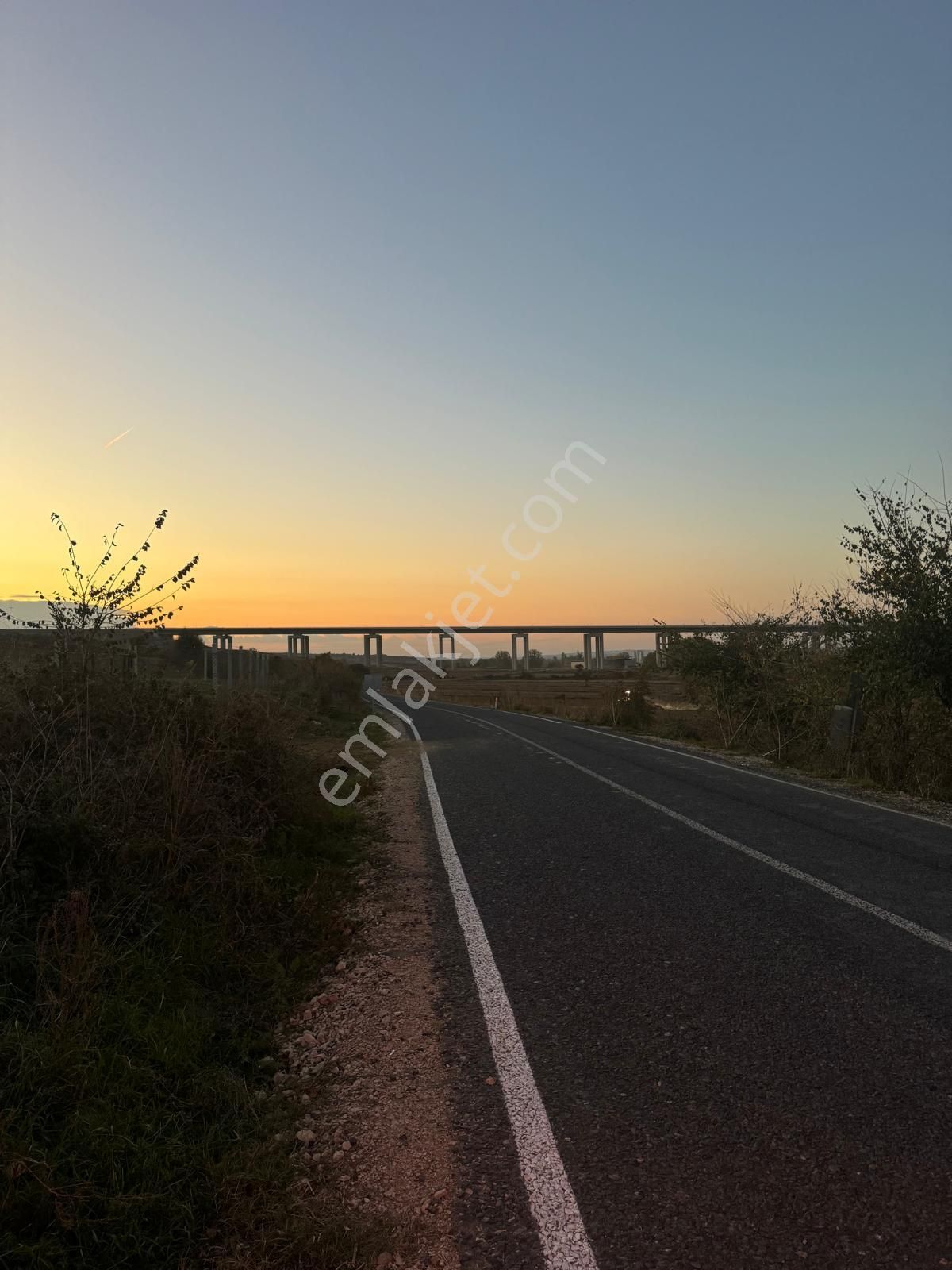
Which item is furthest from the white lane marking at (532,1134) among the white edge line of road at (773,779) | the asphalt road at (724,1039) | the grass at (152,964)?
the white edge line of road at (773,779)

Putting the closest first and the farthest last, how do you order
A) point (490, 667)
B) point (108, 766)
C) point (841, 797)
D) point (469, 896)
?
1. point (108, 766)
2. point (469, 896)
3. point (841, 797)
4. point (490, 667)

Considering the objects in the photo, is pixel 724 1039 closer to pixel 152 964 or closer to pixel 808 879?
pixel 152 964

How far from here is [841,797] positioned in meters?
11.9

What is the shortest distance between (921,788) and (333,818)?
9409 mm

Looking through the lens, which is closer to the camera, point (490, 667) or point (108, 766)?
point (108, 766)

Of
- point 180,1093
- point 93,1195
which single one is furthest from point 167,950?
point 93,1195

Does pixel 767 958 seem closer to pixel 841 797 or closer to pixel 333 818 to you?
pixel 333 818

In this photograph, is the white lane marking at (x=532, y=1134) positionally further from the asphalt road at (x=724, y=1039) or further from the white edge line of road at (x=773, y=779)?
the white edge line of road at (x=773, y=779)

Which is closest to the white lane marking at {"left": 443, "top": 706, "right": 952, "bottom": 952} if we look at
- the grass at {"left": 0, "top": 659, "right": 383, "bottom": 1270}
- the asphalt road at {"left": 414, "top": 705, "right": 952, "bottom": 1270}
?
the asphalt road at {"left": 414, "top": 705, "right": 952, "bottom": 1270}

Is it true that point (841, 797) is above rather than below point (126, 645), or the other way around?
below

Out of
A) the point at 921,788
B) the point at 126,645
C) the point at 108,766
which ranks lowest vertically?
the point at 921,788

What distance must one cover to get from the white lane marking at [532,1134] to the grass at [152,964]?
61 cm

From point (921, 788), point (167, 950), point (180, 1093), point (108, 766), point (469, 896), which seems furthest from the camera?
point (921, 788)

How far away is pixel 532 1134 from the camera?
11.2ft
